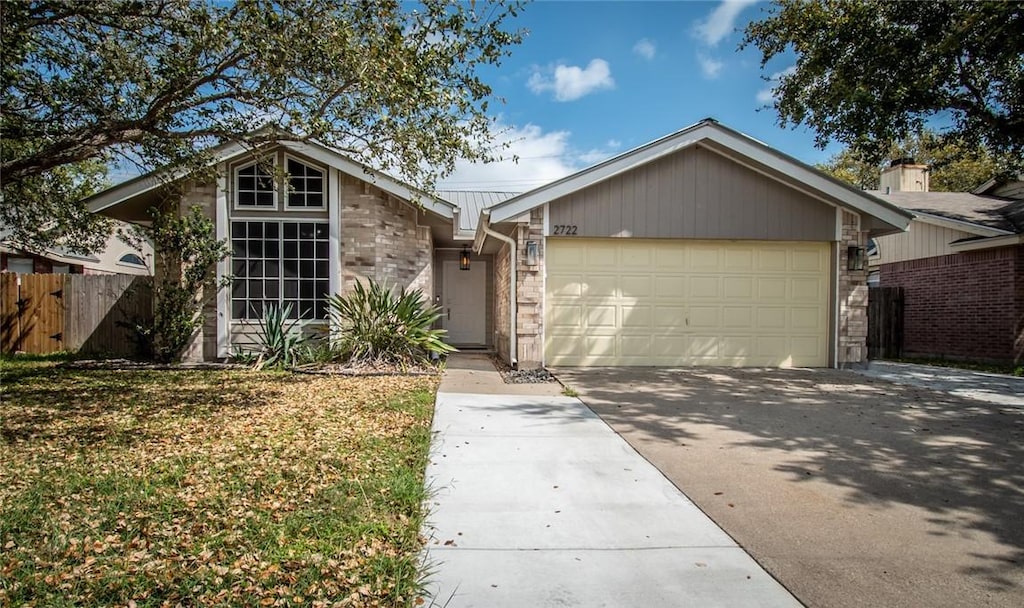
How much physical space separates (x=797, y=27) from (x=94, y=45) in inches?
427

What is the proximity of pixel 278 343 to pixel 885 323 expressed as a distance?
13193mm

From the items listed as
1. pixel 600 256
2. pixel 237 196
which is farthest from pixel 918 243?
pixel 237 196

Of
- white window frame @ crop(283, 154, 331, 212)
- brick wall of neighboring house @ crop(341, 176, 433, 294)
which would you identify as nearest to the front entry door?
brick wall of neighboring house @ crop(341, 176, 433, 294)

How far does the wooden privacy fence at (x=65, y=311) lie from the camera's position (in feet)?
39.0

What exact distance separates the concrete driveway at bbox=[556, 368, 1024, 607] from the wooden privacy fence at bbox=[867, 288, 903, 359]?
668 centimetres

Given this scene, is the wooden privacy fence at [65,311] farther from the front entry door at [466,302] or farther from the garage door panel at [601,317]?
the garage door panel at [601,317]

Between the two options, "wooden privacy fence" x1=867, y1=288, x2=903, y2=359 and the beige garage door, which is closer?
the beige garage door

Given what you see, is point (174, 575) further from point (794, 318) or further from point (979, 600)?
point (794, 318)

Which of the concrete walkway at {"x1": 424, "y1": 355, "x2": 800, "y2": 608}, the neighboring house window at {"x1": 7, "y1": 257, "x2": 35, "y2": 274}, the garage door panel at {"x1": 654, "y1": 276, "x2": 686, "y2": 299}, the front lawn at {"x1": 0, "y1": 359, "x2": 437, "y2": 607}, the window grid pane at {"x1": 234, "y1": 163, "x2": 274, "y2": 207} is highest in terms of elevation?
the window grid pane at {"x1": 234, "y1": 163, "x2": 274, "y2": 207}

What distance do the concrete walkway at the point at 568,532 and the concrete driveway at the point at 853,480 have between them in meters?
0.23

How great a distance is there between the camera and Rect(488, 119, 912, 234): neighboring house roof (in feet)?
29.5

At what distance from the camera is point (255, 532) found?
2938 mm

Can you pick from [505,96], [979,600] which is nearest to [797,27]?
[505,96]

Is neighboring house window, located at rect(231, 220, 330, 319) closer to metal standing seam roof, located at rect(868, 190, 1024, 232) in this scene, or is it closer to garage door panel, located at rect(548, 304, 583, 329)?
garage door panel, located at rect(548, 304, 583, 329)
